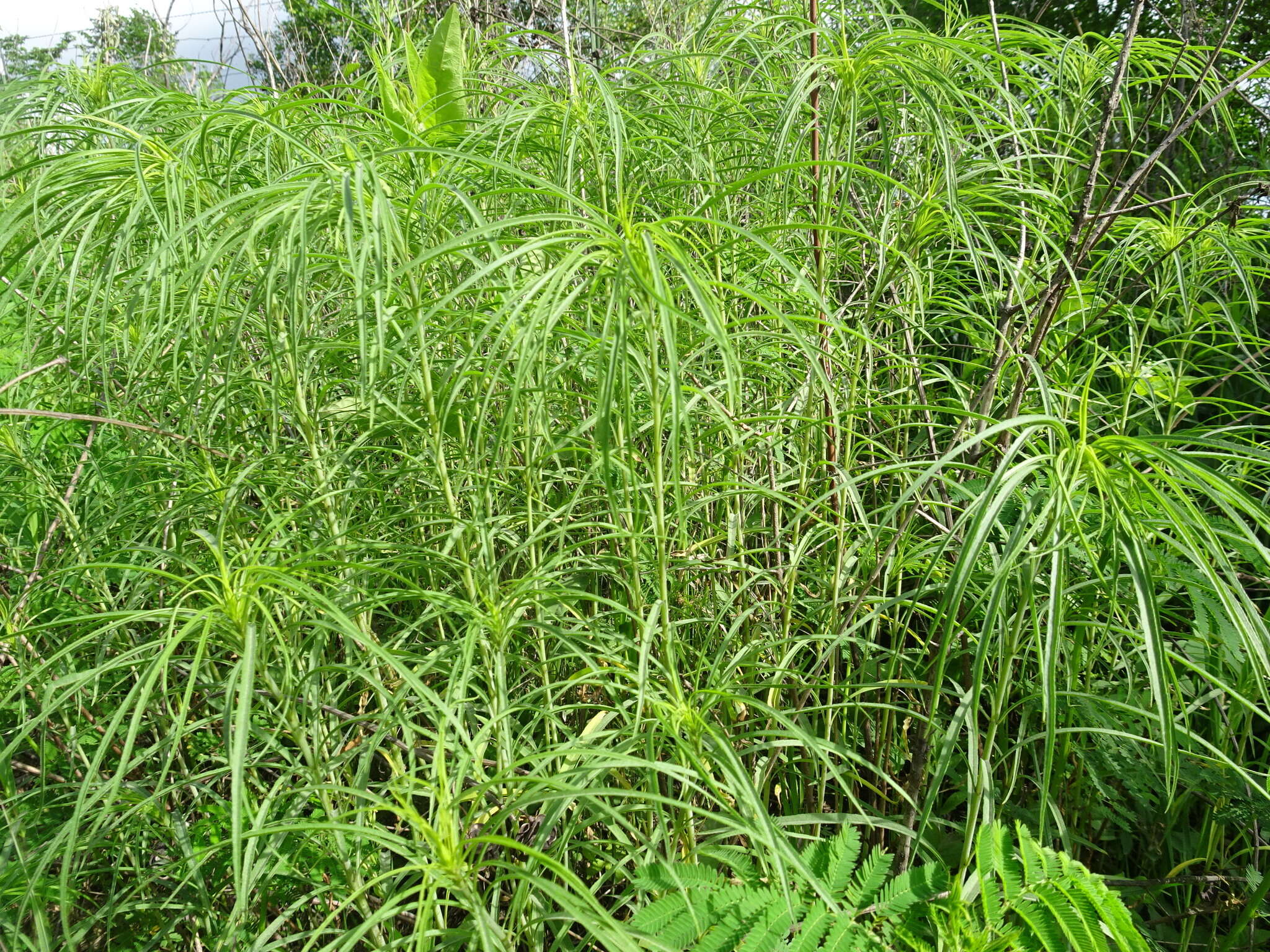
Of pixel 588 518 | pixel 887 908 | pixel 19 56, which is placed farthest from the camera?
pixel 19 56

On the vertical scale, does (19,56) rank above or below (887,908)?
above

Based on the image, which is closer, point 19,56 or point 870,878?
point 870,878

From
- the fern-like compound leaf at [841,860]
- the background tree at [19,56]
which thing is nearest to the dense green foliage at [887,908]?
the fern-like compound leaf at [841,860]

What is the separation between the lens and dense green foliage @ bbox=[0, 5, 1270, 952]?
2.93 feet

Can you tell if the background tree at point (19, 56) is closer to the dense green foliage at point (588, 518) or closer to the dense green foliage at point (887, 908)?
the dense green foliage at point (588, 518)

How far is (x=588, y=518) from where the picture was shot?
141 centimetres

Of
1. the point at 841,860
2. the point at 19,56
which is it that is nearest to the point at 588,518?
the point at 841,860

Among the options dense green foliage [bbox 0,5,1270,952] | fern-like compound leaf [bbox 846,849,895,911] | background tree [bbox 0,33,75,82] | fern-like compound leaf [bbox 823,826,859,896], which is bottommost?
fern-like compound leaf [bbox 846,849,895,911]

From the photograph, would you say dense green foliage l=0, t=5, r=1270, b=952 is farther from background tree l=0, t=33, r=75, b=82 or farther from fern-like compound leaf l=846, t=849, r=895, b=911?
background tree l=0, t=33, r=75, b=82

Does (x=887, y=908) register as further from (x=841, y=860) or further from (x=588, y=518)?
(x=588, y=518)

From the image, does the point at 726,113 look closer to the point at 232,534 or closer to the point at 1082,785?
the point at 232,534

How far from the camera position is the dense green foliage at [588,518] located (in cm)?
89

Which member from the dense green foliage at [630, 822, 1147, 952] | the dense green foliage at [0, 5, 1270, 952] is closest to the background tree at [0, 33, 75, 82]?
the dense green foliage at [0, 5, 1270, 952]

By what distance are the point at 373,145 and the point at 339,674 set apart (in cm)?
84
